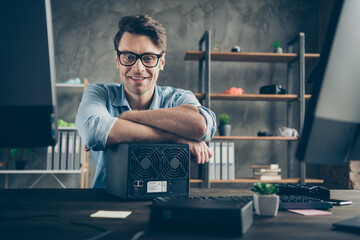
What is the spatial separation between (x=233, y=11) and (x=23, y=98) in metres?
3.29

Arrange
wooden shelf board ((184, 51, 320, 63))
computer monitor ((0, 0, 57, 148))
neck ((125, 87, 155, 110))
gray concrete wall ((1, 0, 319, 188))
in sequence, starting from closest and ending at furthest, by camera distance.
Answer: computer monitor ((0, 0, 57, 148)) < neck ((125, 87, 155, 110)) < wooden shelf board ((184, 51, 320, 63)) < gray concrete wall ((1, 0, 319, 188))

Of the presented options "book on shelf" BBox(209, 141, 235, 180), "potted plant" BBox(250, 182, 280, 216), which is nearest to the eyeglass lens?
"potted plant" BBox(250, 182, 280, 216)

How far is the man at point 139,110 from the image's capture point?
3.92ft

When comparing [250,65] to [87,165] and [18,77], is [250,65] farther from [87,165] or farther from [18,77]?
[18,77]

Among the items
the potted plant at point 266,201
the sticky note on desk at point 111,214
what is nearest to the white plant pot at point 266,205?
the potted plant at point 266,201

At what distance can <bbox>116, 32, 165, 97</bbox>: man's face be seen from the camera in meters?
1.54

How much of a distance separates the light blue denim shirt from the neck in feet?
0.13

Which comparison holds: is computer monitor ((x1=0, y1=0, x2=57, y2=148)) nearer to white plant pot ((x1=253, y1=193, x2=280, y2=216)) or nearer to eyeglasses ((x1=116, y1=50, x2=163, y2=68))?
white plant pot ((x1=253, y1=193, x2=280, y2=216))

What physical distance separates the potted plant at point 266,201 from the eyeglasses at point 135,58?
101 centimetres

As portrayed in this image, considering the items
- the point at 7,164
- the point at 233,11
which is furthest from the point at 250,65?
the point at 7,164

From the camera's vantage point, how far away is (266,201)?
0.72 m

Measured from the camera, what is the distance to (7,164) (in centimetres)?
319

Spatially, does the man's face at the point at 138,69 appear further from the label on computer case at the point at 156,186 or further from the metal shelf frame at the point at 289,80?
the metal shelf frame at the point at 289,80

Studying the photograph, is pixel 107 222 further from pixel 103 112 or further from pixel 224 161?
pixel 224 161
